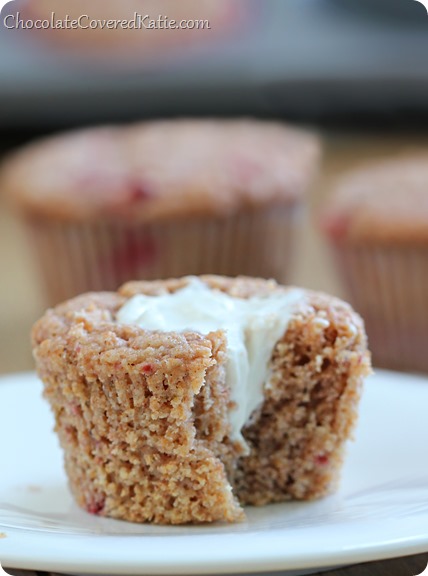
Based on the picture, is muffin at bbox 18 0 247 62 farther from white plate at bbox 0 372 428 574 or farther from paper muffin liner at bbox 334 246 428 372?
white plate at bbox 0 372 428 574

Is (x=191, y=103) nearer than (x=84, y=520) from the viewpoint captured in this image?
No

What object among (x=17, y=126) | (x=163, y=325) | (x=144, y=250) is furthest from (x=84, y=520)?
(x=17, y=126)

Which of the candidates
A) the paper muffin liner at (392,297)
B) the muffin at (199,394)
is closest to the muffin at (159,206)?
the paper muffin liner at (392,297)

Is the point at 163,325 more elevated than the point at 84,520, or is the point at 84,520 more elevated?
the point at 163,325

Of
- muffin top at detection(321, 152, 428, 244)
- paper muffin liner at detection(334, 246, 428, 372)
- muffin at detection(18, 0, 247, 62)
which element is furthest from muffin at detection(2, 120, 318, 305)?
muffin at detection(18, 0, 247, 62)

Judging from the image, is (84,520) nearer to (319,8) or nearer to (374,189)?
(374,189)

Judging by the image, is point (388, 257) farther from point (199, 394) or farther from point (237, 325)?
point (199, 394)

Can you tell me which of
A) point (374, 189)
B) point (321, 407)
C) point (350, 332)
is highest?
point (374, 189)

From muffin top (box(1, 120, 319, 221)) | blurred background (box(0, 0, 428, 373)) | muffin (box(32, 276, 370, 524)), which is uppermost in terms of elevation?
blurred background (box(0, 0, 428, 373))
